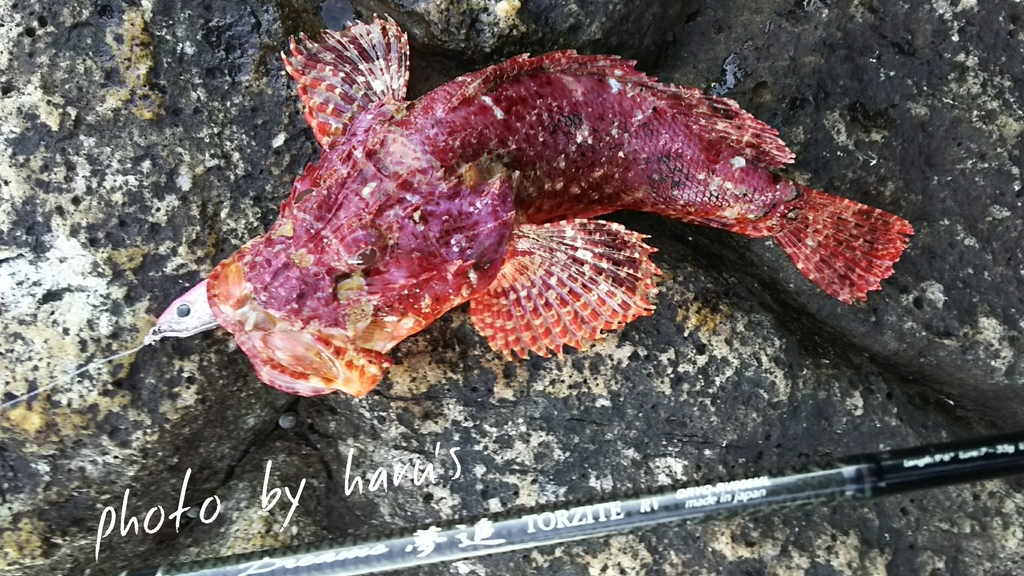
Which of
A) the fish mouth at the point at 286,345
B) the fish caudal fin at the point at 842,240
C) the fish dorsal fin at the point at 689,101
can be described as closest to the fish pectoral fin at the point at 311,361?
the fish mouth at the point at 286,345

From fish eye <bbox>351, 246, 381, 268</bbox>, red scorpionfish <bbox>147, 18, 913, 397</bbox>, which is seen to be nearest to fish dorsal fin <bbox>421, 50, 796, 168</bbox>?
red scorpionfish <bbox>147, 18, 913, 397</bbox>

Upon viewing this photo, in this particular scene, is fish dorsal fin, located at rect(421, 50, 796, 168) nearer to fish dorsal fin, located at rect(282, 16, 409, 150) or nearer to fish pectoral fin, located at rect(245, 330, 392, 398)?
fish dorsal fin, located at rect(282, 16, 409, 150)

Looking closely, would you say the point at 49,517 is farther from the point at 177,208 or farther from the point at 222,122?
the point at 222,122

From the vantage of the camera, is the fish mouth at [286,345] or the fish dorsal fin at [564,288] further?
the fish dorsal fin at [564,288]

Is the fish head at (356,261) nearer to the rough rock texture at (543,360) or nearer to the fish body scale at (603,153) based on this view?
the fish body scale at (603,153)

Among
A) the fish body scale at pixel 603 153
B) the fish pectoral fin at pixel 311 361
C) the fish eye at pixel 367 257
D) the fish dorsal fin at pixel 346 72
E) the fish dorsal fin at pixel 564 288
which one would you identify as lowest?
the fish pectoral fin at pixel 311 361

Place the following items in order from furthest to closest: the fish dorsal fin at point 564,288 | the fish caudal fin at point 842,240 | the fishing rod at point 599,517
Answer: the fish caudal fin at point 842,240, the fish dorsal fin at point 564,288, the fishing rod at point 599,517

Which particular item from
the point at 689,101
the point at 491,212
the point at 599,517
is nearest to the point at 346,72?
the point at 491,212

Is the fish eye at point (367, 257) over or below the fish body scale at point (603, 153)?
below
